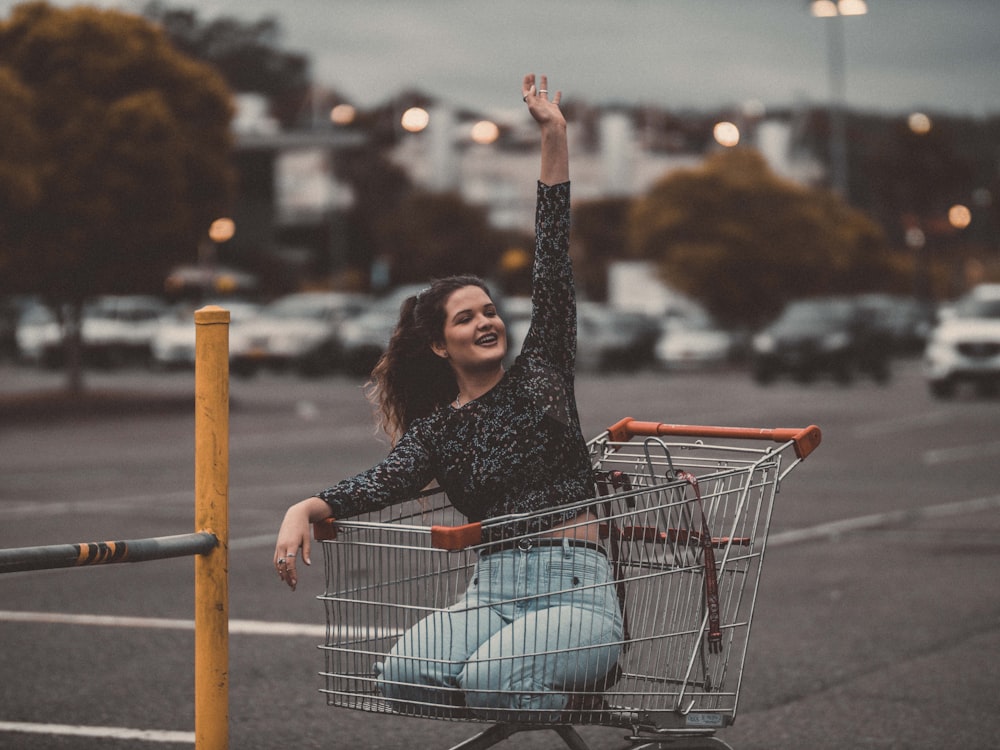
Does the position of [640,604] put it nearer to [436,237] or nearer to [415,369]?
[415,369]

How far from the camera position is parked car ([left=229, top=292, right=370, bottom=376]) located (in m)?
37.9

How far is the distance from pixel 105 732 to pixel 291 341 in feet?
108

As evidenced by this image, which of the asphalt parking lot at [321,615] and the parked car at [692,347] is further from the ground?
the parked car at [692,347]

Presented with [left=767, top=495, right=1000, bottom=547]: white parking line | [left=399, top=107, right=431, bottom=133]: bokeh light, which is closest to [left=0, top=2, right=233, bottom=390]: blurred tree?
[left=399, top=107, right=431, bottom=133]: bokeh light

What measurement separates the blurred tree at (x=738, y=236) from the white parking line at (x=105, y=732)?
132 feet

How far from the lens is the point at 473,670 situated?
→ 3.72 meters

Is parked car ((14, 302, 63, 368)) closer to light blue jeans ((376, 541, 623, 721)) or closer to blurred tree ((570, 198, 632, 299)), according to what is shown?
blurred tree ((570, 198, 632, 299))

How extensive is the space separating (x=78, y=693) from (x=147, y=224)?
67.9ft

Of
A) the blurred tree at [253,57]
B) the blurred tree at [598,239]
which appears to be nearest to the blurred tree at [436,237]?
the blurred tree at [598,239]

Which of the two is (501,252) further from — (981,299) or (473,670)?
(473,670)

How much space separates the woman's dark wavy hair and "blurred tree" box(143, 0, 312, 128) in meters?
95.3

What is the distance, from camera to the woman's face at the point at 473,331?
4234 millimetres

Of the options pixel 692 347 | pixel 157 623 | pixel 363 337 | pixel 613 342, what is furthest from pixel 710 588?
pixel 692 347

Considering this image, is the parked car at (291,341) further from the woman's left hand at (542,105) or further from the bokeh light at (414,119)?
the woman's left hand at (542,105)
